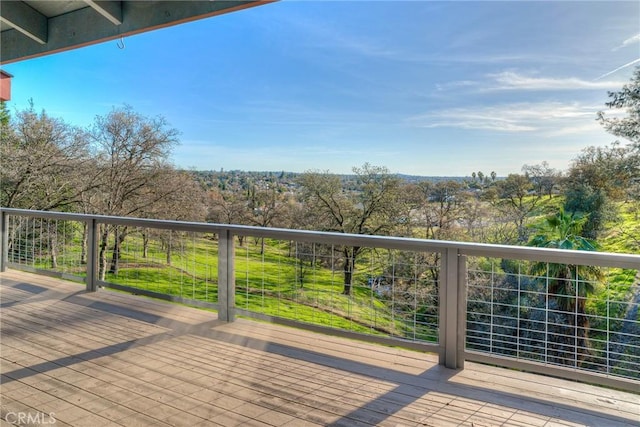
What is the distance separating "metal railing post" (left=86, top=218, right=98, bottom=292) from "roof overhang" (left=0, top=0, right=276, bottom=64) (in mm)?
1936

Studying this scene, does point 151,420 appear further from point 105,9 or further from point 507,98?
point 507,98

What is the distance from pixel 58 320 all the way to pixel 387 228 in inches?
562

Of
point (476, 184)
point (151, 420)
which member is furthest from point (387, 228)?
point (151, 420)

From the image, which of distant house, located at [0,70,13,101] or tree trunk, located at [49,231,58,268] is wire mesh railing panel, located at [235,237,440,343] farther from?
distant house, located at [0,70,13,101]

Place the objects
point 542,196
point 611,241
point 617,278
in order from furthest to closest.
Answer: point 542,196 → point 611,241 → point 617,278

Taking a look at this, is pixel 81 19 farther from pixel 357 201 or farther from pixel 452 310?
pixel 357 201

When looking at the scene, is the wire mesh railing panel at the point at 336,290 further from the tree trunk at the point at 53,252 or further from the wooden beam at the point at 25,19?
the tree trunk at the point at 53,252

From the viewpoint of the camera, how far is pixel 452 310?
2693 mm

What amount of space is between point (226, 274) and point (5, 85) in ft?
17.1

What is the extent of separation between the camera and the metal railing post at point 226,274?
3.66 m

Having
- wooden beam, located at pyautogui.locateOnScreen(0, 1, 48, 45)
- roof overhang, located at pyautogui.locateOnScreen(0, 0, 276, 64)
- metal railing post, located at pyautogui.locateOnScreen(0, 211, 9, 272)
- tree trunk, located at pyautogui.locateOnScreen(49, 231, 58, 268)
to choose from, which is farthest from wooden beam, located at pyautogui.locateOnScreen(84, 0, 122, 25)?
tree trunk, located at pyautogui.locateOnScreen(49, 231, 58, 268)

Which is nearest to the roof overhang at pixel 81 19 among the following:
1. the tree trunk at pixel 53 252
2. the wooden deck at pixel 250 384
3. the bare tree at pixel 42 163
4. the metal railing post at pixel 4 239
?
the metal railing post at pixel 4 239

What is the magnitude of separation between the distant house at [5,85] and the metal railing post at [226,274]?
16.3 ft

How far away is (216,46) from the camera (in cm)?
2408
